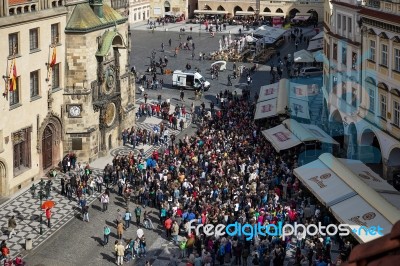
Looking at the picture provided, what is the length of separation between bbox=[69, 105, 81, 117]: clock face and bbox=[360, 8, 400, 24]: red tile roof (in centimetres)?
2048

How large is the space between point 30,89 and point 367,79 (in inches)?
857

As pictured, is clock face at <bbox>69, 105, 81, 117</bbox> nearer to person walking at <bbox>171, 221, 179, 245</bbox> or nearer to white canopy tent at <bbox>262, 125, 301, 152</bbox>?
white canopy tent at <bbox>262, 125, 301, 152</bbox>

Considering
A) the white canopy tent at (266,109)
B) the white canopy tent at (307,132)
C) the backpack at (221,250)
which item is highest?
the white canopy tent at (266,109)

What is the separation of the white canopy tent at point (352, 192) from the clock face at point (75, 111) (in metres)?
16.8

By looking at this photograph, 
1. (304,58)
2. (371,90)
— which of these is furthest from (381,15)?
(304,58)

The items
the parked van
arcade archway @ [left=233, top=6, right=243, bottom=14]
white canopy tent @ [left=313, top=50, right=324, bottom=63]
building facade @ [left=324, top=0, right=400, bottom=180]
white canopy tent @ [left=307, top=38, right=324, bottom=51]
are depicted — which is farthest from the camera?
arcade archway @ [left=233, top=6, right=243, bottom=14]

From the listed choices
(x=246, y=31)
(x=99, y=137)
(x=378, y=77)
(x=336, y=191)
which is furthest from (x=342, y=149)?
A: (x=246, y=31)

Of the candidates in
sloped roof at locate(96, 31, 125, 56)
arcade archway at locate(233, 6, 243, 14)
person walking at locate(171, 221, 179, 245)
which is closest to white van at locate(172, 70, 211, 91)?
sloped roof at locate(96, 31, 125, 56)

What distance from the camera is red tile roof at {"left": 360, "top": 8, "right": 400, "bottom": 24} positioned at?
3850 cm

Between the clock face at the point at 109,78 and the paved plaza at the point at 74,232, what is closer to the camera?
the paved plaza at the point at 74,232

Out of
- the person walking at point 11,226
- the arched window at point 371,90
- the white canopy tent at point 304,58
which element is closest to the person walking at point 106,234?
the person walking at point 11,226

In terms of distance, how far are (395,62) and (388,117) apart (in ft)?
11.0

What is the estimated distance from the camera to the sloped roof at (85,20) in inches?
1842

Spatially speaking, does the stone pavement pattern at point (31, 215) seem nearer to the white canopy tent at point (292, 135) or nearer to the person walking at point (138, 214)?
the person walking at point (138, 214)
